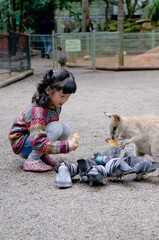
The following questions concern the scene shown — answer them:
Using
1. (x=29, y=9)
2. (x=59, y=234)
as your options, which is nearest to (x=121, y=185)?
(x=59, y=234)

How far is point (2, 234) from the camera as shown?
197cm

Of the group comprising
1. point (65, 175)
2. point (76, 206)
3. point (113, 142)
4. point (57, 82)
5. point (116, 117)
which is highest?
point (57, 82)

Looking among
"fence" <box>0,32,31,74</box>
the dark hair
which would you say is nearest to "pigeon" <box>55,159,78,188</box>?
the dark hair

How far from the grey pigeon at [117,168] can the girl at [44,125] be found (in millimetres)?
321

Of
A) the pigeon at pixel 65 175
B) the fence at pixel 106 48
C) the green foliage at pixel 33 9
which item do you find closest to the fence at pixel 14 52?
the fence at pixel 106 48

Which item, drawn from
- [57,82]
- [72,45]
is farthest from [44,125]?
[72,45]

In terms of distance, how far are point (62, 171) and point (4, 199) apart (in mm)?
495

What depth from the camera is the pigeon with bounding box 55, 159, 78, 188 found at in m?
2.60

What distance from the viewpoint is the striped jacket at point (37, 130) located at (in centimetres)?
279

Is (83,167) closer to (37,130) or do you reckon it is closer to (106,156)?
(106,156)

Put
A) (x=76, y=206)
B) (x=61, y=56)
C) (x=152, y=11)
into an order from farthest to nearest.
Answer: (x=152, y=11)
(x=61, y=56)
(x=76, y=206)

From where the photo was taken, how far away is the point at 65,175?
8.61 ft

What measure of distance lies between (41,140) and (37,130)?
0.09 metres

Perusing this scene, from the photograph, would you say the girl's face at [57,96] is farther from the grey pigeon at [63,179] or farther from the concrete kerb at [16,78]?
the concrete kerb at [16,78]
